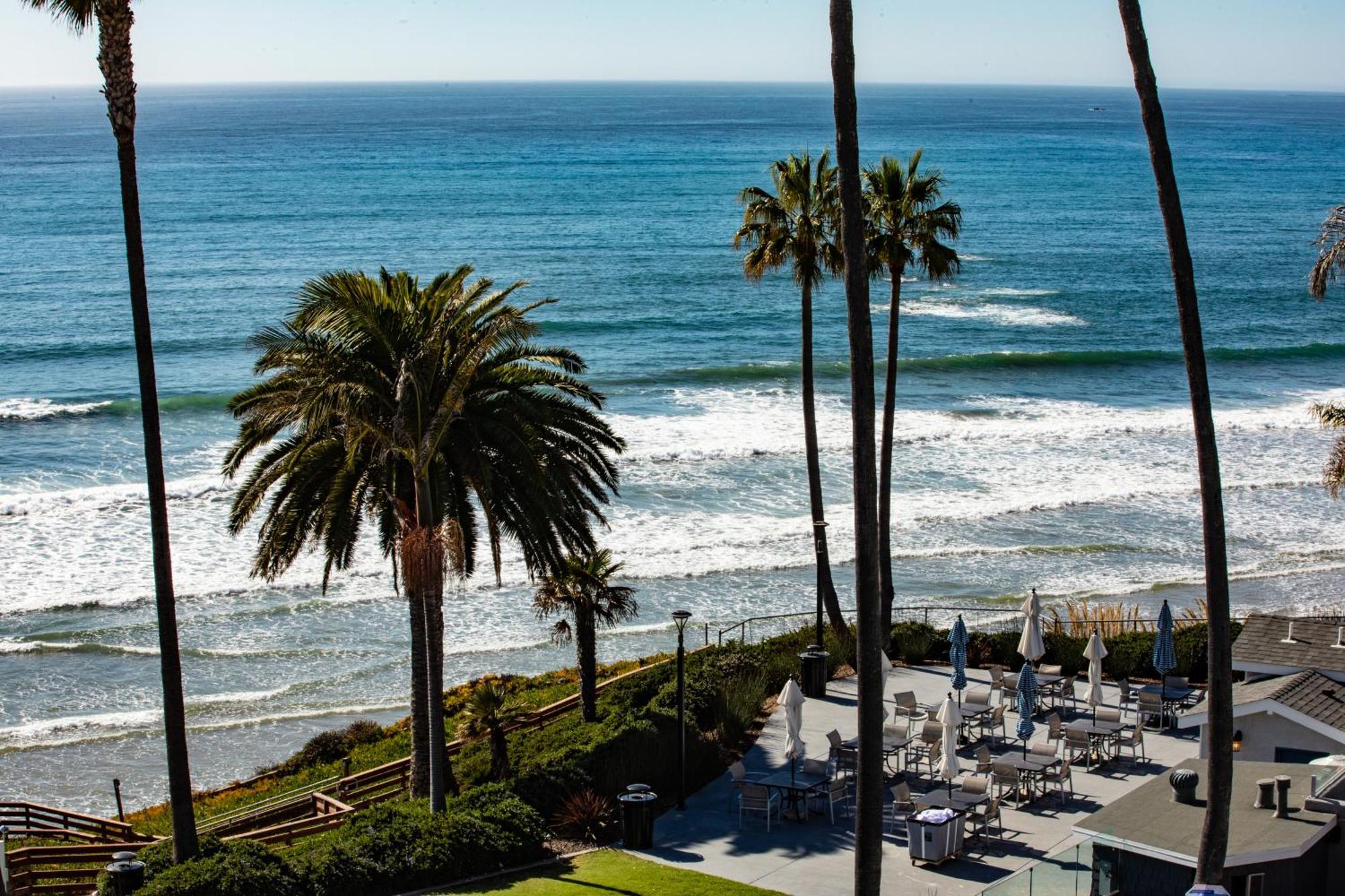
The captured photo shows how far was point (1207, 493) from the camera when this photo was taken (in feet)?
41.0

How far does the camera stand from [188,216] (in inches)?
4109

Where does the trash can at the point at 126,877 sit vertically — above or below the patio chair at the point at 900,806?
above

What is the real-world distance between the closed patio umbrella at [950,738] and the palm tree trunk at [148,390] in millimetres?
10300

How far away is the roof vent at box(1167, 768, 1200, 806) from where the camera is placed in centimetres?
1484

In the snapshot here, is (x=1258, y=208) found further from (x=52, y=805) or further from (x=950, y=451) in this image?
(x=52, y=805)

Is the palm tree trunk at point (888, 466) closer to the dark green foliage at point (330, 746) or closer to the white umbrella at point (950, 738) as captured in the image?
the white umbrella at point (950, 738)

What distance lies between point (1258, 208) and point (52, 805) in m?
122

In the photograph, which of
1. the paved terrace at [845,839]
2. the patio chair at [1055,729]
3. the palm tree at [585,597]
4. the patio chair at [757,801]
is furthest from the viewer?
the palm tree at [585,597]

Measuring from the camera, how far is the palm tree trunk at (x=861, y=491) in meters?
11.6

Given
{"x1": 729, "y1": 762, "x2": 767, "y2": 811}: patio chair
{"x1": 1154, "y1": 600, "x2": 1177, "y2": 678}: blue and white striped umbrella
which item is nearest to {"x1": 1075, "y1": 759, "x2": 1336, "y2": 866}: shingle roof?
{"x1": 729, "y1": 762, "x2": 767, "y2": 811}: patio chair

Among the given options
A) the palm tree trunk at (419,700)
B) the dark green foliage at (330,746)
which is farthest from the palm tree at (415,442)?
the dark green foliage at (330,746)

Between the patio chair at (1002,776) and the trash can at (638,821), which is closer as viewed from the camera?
the trash can at (638,821)

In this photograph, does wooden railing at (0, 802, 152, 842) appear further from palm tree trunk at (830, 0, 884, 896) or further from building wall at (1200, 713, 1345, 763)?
building wall at (1200, 713, 1345, 763)

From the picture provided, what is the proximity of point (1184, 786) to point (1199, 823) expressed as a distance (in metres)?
0.59
